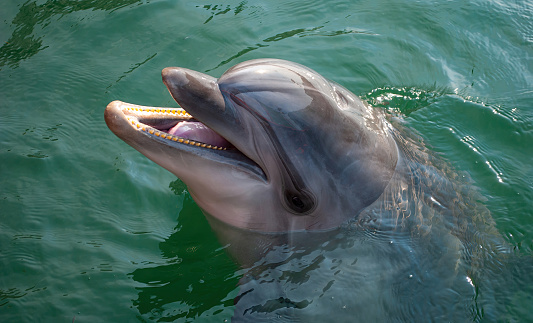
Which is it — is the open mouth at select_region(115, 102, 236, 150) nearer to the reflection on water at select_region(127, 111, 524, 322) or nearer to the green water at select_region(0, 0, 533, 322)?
the reflection on water at select_region(127, 111, 524, 322)

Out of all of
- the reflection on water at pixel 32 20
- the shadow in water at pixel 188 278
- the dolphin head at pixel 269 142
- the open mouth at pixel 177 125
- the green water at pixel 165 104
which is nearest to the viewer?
the dolphin head at pixel 269 142

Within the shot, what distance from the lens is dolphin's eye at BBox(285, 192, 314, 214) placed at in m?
4.56

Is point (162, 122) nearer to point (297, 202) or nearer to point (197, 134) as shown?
point (197, 134)

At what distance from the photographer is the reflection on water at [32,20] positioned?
24.5 ft

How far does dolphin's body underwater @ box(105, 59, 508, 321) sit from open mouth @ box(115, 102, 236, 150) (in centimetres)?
1

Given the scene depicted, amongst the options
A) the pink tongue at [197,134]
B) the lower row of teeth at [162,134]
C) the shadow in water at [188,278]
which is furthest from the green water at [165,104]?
the lower row of teeth at [162,134]

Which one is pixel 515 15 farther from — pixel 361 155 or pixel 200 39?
pixel 361 155

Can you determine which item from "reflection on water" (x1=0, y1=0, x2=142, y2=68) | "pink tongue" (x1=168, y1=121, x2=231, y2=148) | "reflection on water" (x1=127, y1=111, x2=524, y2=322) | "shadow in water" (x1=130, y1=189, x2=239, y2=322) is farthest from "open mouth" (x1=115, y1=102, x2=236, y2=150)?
"reflection on water" (x1=0, y1=0, x2=142, y2=68)

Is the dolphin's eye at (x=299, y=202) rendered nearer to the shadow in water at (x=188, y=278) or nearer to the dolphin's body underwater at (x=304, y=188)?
the dolphin's body underwater at (x=304, y=188)

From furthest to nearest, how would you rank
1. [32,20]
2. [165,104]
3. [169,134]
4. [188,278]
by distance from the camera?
[32,20], [165,104], [188,278], [169,134]

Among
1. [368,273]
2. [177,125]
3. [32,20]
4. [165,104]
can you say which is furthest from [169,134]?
[32,20]

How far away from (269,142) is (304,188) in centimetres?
53

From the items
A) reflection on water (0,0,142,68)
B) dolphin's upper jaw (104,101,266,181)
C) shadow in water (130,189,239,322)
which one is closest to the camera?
dolphin's upper jaw (104,101,266,181)

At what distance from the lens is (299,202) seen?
15.2 feet
